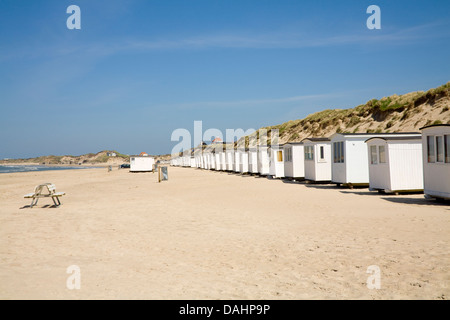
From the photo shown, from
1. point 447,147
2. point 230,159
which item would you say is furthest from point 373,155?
point 230,159

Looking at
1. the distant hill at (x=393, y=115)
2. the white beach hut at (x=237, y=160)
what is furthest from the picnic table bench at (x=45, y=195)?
the distant hill at (x=393, y=115)

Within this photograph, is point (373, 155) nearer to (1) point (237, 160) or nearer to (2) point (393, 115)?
(1) point (237, 160)

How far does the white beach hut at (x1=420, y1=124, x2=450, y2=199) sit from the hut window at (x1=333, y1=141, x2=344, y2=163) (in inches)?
227

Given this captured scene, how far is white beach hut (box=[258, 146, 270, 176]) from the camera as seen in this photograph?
2912 cm

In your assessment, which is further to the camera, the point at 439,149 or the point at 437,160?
the point at 437,160

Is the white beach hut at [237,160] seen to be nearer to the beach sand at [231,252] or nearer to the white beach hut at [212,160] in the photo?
the white beach hut at [212,160]

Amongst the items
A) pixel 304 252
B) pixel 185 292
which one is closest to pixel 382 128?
pixel 304 252

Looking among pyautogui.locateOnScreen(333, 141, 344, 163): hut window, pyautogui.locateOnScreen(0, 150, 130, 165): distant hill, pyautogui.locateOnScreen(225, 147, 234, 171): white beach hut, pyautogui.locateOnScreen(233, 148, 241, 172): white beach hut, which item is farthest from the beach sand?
pyautogui.locateOnScreen(0, 150, 130, 165): distant hill

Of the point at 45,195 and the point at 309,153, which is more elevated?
the point at 309,153

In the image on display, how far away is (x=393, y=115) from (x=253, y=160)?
18659 millimetres

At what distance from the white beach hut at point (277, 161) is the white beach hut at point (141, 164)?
26.0 m

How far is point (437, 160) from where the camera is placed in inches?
482

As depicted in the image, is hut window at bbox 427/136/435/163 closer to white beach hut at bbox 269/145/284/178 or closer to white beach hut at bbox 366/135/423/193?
white beach hut at bbox 366/135/423/193
